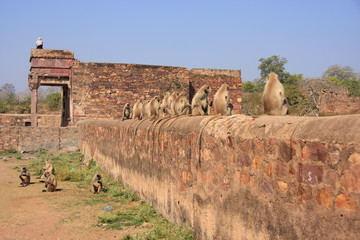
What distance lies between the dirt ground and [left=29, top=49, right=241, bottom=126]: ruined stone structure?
375 inches

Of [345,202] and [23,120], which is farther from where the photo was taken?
[23,120]

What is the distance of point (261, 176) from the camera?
10.4ft

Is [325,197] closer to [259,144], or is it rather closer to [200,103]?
[259,144]

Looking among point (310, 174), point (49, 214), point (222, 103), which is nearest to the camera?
point (310, 174)

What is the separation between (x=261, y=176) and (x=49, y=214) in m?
4.76

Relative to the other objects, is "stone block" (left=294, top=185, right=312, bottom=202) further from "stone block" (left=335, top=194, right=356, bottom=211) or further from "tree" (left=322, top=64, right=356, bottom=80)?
"tree" (left=322, top=64, right=356, bottom=80)

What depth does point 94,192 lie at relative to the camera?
27.5 feet

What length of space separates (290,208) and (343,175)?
0.56m

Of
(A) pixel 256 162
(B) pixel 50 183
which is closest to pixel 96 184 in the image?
(B) pixel 50 183

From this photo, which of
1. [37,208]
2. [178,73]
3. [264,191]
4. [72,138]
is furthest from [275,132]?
[178,73]

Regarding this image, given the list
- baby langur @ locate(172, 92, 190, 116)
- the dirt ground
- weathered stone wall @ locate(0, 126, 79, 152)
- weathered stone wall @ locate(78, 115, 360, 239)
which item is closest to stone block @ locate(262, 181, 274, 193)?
weathered stone wall @ locate(78, 115, 360, 239)

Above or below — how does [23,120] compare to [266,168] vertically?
above

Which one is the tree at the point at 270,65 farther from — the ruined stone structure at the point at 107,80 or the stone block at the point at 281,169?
the stone block at the point at 281,169

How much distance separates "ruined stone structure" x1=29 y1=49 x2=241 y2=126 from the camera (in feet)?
62.8
